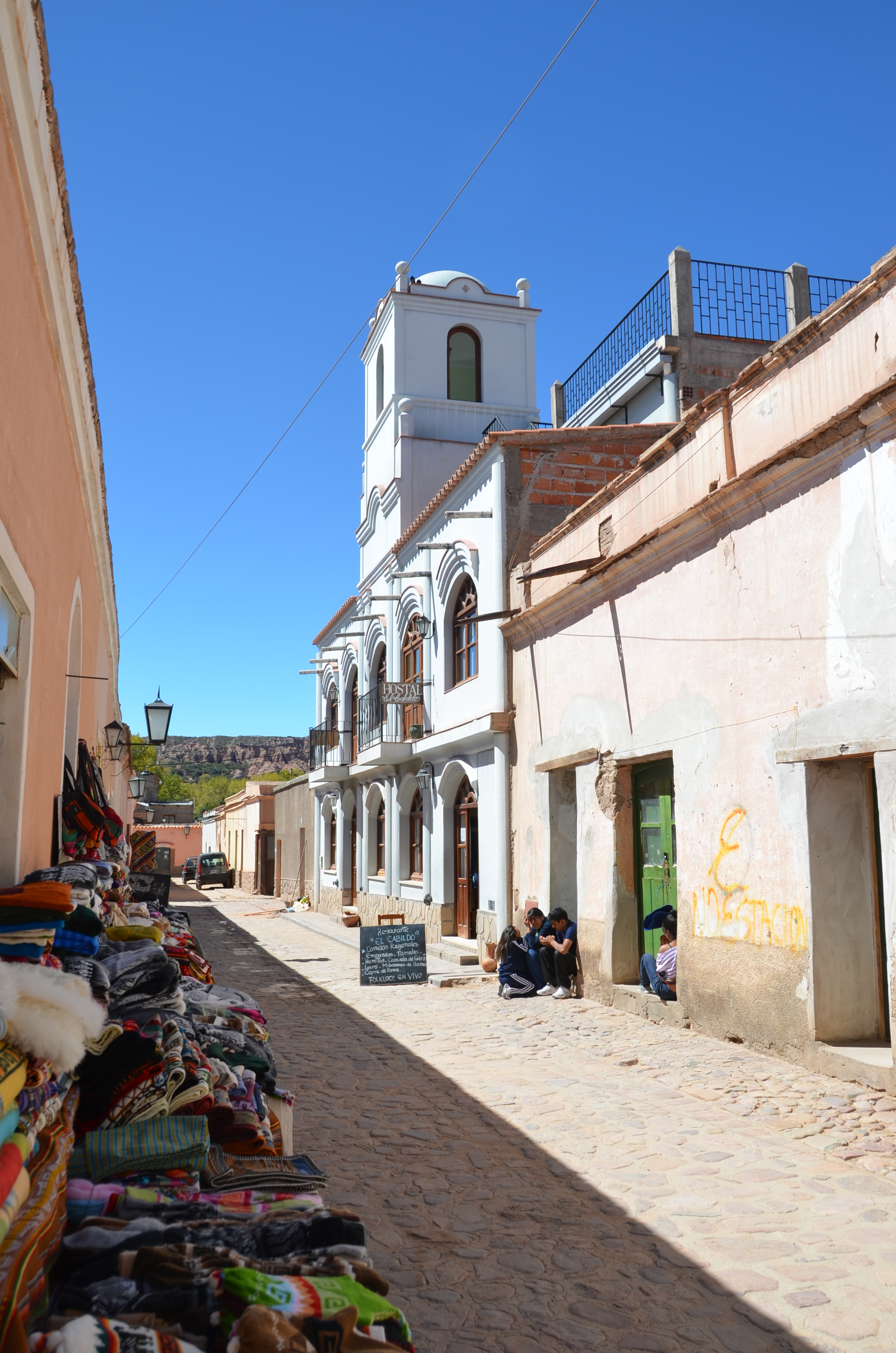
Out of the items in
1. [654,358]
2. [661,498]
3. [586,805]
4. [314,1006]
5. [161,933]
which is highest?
[654,358]

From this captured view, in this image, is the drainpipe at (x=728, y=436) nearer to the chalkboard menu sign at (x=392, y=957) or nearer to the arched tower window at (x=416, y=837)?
the chalkboard menu sign at (x=392, y=957)

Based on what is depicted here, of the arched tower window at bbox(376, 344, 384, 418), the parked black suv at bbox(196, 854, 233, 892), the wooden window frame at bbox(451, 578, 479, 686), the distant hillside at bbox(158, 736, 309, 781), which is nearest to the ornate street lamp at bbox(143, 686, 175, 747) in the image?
the wooden window frame at bbox(451, 578, 479, 686)

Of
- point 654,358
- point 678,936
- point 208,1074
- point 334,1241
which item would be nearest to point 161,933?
point 208,1074

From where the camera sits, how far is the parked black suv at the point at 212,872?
42531 mm

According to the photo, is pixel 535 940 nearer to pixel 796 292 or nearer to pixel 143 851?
pixel 143 851

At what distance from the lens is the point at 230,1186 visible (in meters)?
3.02

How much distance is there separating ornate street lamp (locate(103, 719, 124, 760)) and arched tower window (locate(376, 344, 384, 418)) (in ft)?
39.0

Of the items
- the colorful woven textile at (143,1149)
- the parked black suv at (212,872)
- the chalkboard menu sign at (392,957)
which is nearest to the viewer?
the colorful woven textile at (143,1149)

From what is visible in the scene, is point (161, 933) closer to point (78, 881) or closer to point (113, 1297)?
point (78, 881)

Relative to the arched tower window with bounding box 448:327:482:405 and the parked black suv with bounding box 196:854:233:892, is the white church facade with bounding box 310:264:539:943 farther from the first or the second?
the parked black suv with bounding box 196:854:233:892

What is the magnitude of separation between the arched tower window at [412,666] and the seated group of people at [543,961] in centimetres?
633

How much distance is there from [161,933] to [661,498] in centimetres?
638

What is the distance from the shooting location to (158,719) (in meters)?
13.3

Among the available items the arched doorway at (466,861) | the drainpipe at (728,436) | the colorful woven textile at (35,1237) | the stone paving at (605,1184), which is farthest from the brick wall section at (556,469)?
the colorful woven textile at (35,1237)
